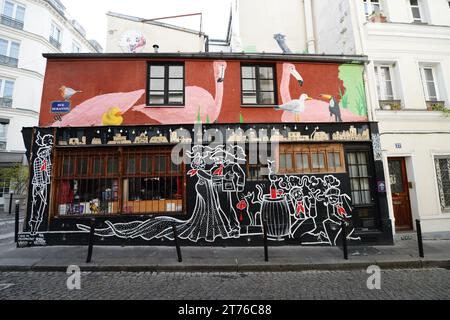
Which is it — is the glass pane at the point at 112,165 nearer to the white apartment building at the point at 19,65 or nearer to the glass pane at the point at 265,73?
the glass pane at the point at 265,73

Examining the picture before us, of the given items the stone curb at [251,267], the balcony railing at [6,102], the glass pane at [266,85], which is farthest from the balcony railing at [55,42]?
the stone curb at [251,267]

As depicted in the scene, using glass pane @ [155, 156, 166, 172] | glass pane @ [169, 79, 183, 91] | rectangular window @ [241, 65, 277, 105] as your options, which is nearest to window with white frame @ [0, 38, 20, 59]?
glass pane @ [169, 79, 183, 91]

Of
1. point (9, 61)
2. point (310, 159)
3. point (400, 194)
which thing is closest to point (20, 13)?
point (9, 61)

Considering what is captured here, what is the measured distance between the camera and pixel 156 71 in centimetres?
813

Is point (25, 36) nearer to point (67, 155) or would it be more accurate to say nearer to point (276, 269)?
point (67, 155)

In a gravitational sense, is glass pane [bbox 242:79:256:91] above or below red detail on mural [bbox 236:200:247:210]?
above

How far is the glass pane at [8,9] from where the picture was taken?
19800 mm

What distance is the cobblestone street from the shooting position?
4406 mm

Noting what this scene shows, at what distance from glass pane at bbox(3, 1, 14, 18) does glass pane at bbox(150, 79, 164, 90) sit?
21184 millimetres

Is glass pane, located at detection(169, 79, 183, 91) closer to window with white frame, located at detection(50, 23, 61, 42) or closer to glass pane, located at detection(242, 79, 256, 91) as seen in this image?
glass pane, located at detection(242, 79, 256, 91)

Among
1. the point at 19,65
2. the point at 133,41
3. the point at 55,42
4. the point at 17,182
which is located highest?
the point at 55,42

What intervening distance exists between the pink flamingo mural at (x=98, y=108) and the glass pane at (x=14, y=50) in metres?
18.6

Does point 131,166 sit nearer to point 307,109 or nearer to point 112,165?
point 112,165

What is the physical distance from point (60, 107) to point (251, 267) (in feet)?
23.8
